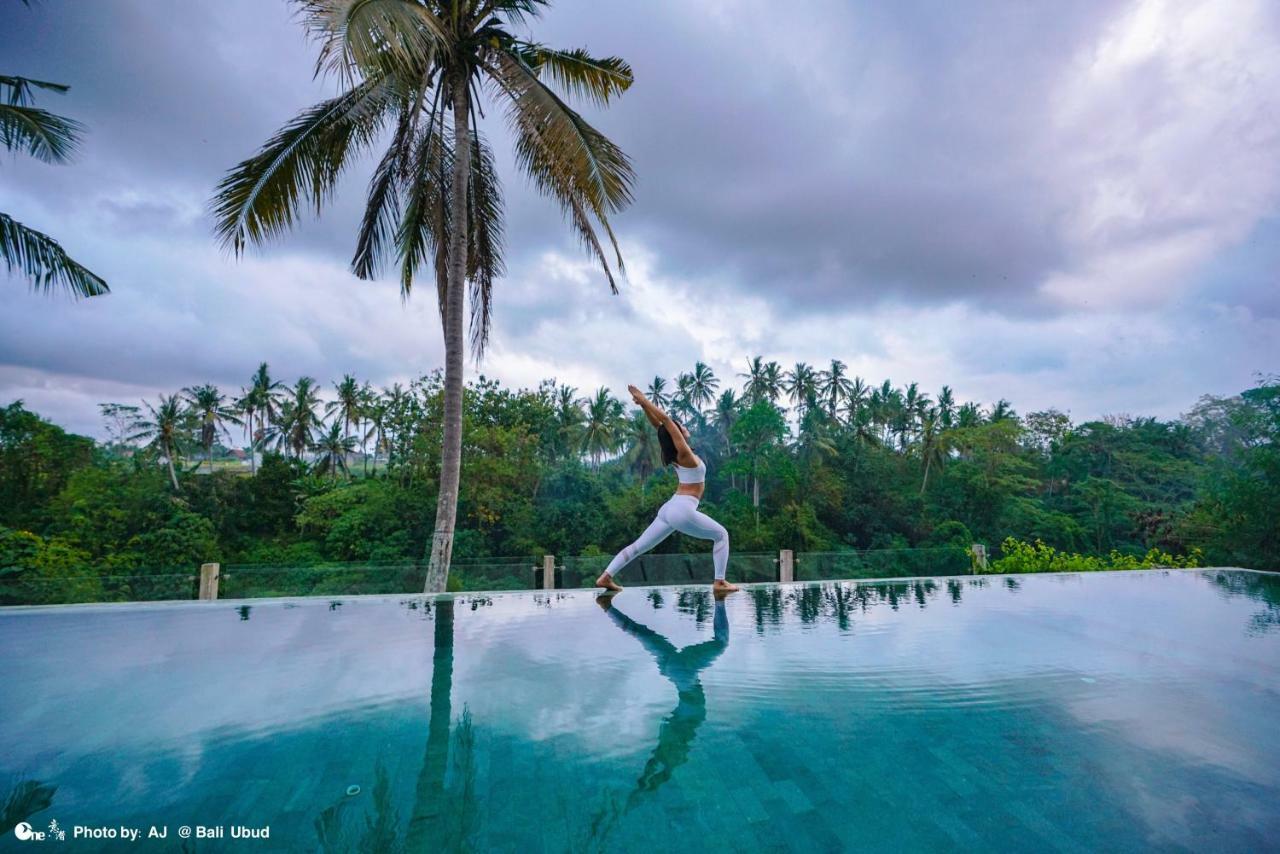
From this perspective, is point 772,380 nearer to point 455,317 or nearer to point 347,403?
point 347,403

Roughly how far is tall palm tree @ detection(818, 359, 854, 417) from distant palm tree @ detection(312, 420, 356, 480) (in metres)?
31.2

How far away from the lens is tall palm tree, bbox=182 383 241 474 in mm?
30203

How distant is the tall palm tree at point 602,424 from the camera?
3428 cm

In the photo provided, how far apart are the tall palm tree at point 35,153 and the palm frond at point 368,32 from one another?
11.4 ft

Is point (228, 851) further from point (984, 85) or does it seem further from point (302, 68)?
point (984, 85)

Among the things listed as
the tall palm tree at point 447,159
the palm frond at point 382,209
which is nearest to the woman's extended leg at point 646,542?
the tall palm tree at point 447,159

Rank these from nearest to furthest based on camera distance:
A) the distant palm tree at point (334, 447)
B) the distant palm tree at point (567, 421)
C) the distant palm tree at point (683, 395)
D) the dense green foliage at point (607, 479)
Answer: the dense green foliage at point (607, 479), the distant palm tree at point (567, 421), the distant palm tree at point (334, 447), the distant palm tree at point (683, 395)

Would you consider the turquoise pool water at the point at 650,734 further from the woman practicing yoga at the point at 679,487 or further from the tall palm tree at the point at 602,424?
the tall palm tree at the point at 602,424

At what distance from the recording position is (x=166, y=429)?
979 inches

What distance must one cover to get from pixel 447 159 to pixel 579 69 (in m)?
2.09

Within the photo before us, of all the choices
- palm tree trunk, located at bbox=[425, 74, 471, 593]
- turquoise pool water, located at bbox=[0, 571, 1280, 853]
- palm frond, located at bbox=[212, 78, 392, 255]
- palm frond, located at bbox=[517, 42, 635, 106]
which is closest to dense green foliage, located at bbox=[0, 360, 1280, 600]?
turquoise pool water, located at bbox=[0, 571, 1280, 853]

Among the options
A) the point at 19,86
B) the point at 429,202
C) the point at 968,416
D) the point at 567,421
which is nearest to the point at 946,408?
the point at 968,416

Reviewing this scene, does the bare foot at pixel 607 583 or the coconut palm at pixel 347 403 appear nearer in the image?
the bare foot at pixel 607 583

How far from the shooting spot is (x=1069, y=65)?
9055 mm
